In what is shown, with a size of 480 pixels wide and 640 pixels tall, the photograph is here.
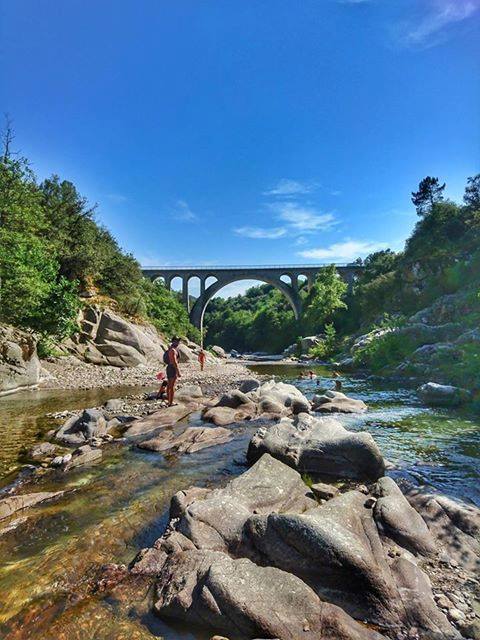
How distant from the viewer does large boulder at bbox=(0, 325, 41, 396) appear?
1764 centimetres

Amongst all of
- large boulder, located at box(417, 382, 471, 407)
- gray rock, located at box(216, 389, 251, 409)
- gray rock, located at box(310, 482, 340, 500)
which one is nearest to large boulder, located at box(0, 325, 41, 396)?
gray rock, located at box(216, 389, 251, 409)

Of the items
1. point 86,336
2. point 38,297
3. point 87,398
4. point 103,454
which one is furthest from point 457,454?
point 86,336

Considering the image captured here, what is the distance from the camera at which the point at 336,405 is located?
14.2m

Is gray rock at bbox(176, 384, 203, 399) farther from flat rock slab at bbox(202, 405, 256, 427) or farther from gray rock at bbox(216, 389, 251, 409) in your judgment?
flat rock slab at bbox(202, 405, 256, 427)

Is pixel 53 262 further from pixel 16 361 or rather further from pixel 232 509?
pixel 232 509

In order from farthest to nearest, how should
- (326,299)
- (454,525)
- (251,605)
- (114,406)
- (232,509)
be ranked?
(326,299), (114,406), (454,525), (232,509), (251,605)

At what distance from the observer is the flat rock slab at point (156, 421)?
10.6 m

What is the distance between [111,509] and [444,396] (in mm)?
13904

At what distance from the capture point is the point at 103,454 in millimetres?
8836

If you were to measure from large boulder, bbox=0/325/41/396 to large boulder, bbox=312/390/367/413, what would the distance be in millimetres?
13817

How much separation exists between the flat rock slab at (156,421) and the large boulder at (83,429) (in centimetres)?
77

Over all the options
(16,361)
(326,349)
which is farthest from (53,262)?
(326,349)

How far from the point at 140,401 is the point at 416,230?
54.4 metres

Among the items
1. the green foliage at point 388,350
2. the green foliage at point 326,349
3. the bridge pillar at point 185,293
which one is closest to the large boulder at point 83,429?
Answer: the green foliage at point 388,350
